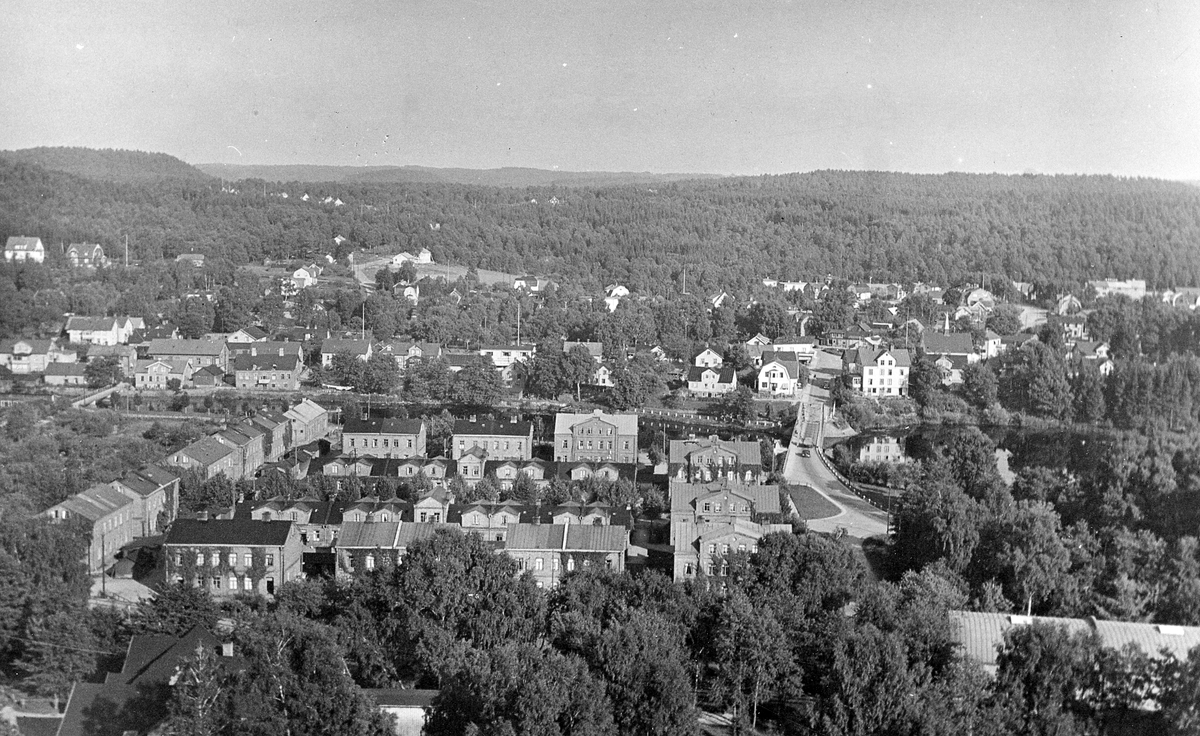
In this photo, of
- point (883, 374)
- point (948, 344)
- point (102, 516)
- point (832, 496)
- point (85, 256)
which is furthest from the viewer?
point (85, 256)

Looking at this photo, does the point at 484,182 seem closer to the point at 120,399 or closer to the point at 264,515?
the point at 120,399

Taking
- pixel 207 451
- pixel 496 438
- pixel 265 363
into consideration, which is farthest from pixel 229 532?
pixel 265 363

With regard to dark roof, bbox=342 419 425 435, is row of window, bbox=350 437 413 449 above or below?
below

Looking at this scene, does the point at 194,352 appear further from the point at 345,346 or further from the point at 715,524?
the point at 715,524

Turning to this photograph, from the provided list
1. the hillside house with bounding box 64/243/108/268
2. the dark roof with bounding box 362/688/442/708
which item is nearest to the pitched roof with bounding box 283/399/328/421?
the dark roof with bounding box 362/688/442/708

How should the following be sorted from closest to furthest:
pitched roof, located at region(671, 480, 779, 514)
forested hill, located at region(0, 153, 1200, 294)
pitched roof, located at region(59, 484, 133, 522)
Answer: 1. pitched roof, located at region(59, 484, 133, 522)
2. pitched roof, located at region(671, 480, 779, 514)
3. forested hill, located at region(0, 153, 1200, 294)

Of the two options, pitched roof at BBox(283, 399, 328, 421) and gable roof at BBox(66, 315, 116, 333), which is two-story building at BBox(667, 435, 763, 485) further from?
gable roof at BBox(66, 315, 116, 333)
